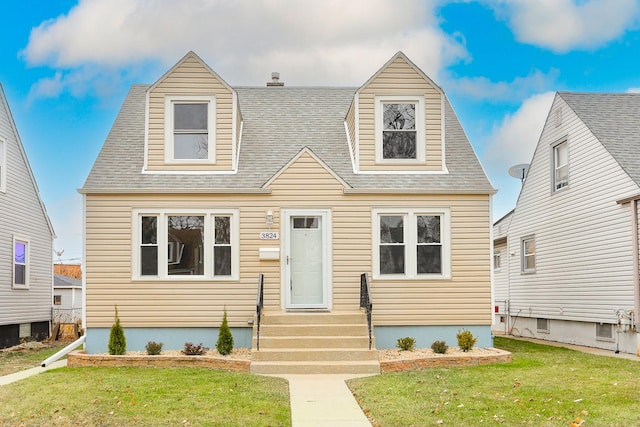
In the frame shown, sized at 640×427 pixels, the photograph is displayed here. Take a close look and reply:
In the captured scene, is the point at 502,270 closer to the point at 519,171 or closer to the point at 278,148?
the point at 519,171

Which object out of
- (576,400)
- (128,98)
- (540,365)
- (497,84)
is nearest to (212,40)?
(128,98)

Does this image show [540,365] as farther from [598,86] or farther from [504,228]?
[598,86]

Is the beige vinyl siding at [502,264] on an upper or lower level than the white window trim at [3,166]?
lower

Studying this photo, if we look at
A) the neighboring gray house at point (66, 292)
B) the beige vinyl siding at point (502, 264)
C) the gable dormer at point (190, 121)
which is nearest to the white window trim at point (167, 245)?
the gable dormer at point (190, 121)

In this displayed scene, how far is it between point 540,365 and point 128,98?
11325mm

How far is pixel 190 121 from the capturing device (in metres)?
14.6

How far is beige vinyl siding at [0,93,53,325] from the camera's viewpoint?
18.1m

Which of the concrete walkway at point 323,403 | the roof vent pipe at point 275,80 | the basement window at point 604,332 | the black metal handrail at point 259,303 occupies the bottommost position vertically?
the concrete walkway at point 323,403

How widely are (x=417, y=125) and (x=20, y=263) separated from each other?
1199 cm

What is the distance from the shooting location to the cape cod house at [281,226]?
45.4 feet

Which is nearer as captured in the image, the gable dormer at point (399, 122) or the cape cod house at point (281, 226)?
the cape cod house at point (281, 226)

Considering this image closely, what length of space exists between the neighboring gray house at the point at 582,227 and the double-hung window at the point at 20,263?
577 inches

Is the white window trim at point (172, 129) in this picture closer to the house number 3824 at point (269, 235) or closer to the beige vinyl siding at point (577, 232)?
the house number 3824 at point (269, 235)

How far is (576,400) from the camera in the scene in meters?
8.29
